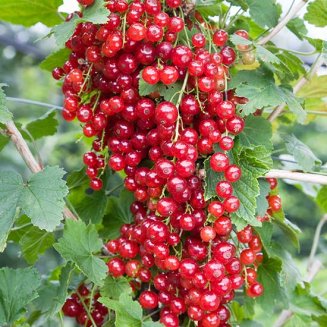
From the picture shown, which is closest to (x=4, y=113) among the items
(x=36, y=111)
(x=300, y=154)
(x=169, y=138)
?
(x=169, y=138)

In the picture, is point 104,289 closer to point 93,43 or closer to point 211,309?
point 211,309

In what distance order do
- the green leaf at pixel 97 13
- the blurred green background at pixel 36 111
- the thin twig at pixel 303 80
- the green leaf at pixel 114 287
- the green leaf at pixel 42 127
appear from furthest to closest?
the blurred green background at pixel 36 111, the green leaf at pixel 42 127, the thin twig at pixel 303 80, the green leaf at pixel 114 287, the green leaf at pixel 97 13

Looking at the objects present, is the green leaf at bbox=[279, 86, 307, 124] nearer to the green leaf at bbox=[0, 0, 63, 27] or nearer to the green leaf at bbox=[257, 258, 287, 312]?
the green leaf at bbox=[257, 258, 287, 312]

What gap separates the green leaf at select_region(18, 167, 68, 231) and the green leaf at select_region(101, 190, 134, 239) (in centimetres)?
16

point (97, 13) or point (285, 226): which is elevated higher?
point (97, 13)

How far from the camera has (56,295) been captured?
760 mm

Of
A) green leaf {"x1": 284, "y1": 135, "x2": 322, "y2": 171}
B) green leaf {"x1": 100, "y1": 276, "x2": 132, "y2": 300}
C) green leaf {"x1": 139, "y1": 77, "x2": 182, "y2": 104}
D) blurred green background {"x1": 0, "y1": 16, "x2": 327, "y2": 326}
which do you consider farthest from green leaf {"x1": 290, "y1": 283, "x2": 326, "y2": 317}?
blurred green background {"x1": 0, "y1": 16, "x2": 327, "y2": 326}

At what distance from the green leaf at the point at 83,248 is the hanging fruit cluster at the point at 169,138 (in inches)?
→ 1.1

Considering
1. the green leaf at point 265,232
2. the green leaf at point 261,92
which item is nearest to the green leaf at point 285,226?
the green leaf at point 265,232

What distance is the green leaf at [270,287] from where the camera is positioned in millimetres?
782

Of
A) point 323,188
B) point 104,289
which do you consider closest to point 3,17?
point 104,289

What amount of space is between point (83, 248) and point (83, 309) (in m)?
0.12

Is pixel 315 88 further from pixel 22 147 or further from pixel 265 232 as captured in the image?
pixel 22 147

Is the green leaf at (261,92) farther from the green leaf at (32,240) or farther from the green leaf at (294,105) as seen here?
the green leaf at (32,240)
